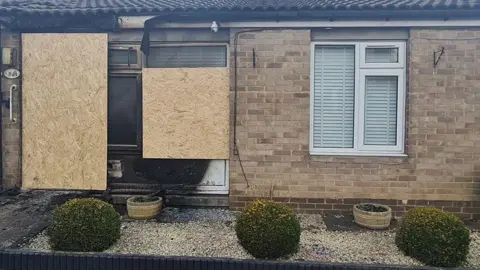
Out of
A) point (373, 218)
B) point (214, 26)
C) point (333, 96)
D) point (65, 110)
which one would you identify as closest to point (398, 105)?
point (333, 96)

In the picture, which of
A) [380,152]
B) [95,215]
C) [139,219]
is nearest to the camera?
[95,215]

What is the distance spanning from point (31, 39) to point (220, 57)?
3.37 m

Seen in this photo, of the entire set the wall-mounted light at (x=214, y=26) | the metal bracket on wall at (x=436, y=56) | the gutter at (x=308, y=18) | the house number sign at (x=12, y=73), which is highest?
the gutter at (x=308, y=18)

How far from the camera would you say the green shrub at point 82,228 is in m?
4.15

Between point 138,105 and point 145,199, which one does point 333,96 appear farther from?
point 145,199

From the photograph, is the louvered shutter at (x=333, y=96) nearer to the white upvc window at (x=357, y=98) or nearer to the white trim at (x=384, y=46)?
the white upvc window at (x=357, y=98)

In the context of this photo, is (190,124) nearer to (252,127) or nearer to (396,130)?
(252,127)

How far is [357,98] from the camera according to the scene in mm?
5898

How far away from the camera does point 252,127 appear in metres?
5.92

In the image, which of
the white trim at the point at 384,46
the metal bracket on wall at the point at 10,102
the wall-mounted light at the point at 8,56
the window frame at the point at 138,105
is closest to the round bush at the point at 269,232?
the window frame at the point at 138,105

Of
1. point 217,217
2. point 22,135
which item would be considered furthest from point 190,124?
point 22,135

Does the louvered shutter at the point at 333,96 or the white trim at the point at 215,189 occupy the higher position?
the louvered shutter at the point at 333,96

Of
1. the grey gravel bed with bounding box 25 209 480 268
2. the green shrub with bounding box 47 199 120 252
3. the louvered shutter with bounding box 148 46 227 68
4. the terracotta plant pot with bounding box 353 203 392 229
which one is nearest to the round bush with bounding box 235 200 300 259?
the grey gravel bed with bounding box 25 209 480 268

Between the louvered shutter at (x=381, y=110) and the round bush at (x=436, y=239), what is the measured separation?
1.97 m
